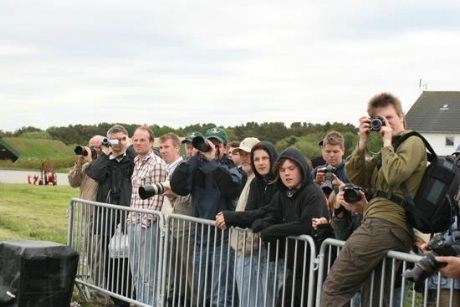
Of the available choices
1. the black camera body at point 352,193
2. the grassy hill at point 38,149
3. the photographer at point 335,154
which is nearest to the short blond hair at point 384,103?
the black camera body at point 352,193

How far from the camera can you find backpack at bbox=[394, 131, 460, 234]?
3.76 metres

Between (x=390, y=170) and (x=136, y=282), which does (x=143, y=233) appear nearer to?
(x=136, y=282)

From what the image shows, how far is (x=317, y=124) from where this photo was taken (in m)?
65.9

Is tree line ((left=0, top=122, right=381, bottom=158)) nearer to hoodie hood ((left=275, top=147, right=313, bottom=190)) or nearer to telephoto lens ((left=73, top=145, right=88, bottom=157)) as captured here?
telephoto lens ((left=73, top=145, right=88, bottom=157))

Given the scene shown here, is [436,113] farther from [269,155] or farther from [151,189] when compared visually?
[269,155]

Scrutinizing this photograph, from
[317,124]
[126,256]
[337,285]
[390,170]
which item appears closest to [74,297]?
[126,256]

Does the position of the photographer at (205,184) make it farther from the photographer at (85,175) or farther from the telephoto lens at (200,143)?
the photographer at (85,175)

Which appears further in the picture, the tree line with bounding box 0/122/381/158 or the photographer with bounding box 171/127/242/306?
the tree line with bounding box 0/122/381/158

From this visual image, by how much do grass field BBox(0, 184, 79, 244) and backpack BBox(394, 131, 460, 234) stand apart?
28.6 feet

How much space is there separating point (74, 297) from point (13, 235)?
5.06 m

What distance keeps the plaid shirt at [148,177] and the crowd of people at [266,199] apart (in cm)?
1

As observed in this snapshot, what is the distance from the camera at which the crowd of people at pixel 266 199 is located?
4.12 m

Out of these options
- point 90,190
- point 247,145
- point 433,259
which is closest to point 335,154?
point 247,145

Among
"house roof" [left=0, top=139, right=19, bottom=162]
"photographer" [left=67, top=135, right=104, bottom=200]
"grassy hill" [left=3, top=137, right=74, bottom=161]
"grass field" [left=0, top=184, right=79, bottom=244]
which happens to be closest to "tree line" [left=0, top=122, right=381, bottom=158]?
"grassy hill" [left=3, top=137, right=74, bottom=161]
